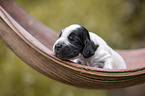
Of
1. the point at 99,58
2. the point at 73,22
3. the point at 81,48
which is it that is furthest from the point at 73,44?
the point at 73,22

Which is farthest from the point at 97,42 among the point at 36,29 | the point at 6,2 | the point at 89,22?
the point at 89,22

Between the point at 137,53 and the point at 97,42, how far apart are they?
0.43 metres

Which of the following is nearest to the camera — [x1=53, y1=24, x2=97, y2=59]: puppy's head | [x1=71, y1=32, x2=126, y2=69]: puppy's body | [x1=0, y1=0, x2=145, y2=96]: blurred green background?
[x1=53, y1=24, x2=97, y2=59]: puppy's head

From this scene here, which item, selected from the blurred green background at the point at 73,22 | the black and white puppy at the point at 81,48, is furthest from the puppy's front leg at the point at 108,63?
the blurred green background at the point at 73,22

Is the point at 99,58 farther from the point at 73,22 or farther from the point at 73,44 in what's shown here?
the point at 73,22

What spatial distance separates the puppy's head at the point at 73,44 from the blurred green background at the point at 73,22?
1.55 m

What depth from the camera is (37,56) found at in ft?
2.81

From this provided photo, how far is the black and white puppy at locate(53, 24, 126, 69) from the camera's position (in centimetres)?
88

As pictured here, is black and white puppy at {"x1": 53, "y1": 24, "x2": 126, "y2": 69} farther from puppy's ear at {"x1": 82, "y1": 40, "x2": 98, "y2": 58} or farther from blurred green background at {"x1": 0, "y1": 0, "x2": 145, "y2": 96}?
blurred green background at {"x1": 0, "y1": 0, "x2": 145, "y2": 96}

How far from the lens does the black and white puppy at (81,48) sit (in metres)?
0.88

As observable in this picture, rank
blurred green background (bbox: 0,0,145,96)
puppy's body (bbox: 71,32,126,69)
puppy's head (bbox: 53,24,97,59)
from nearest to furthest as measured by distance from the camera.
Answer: puppy's head (bbox: 53,24,97,59)
puppy's body (bbox: 71,32,126,69)
blurred green background (bbox: 0,0,145,96)

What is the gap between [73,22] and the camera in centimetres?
253

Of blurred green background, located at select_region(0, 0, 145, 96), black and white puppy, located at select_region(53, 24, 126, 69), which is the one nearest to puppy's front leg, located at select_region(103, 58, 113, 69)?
black and white puppy, located at select_region(53, 24, 126, 69)

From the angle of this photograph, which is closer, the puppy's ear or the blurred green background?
the puppy's ear
